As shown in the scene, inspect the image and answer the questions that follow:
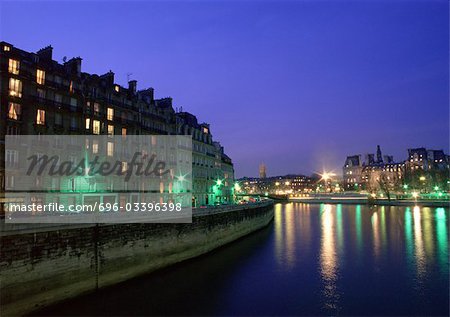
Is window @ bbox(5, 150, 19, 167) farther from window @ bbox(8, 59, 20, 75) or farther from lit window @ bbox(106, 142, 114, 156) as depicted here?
lit window @ bbox(106, 142, 114, 156)

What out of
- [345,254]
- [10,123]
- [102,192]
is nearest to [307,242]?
[345,254]

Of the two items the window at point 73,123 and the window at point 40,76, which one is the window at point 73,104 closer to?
the window at point 73,123

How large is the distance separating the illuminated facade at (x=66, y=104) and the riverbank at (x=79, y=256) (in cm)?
1850

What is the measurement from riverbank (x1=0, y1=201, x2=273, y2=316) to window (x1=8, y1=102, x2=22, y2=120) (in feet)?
71.5

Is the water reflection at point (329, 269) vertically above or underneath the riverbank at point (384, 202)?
underneath

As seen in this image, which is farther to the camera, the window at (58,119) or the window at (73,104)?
the window at (73,104)

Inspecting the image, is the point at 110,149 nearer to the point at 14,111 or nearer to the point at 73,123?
the point at 73,123

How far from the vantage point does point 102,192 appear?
160 feet

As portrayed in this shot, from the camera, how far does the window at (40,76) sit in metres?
42.3

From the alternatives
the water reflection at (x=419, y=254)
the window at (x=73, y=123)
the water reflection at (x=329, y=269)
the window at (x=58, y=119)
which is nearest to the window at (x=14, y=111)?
the window at (x=58, y=119)

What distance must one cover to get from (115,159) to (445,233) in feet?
176

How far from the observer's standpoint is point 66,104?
1789 inches

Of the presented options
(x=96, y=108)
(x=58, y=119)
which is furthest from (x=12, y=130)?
(x=96, y=108)

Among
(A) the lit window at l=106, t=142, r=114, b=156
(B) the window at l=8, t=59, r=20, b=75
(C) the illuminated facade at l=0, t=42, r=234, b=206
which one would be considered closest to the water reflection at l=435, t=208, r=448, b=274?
(C) the illuminated facade at l=0, t=42, r=234, b=206
